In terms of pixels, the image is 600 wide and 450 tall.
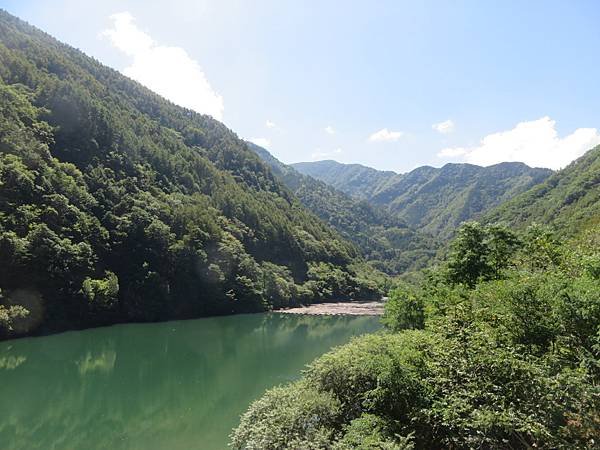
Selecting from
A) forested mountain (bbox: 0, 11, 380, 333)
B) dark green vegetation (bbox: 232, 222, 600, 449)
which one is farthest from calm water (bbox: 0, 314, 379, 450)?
dark green vegetation (bbox: 232, 222, 600, 449)

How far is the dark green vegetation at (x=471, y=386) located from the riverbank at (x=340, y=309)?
8898 cm

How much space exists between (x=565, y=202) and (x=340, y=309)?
82885 millimetres

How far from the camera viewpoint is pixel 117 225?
89.1 m

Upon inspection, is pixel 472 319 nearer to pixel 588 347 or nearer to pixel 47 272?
pixel 588 347

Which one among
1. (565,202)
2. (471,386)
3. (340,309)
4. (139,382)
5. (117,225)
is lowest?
(340,309)

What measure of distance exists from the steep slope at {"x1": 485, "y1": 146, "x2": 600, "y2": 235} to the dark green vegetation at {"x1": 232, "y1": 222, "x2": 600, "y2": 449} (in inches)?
3525

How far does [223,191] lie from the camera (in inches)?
5335

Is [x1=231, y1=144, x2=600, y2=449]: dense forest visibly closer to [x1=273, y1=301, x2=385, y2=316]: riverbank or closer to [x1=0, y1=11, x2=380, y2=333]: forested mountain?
[x1=0, y1=11, x2=380, y2=333]: forested mountain

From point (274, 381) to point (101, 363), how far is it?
19.5 meters

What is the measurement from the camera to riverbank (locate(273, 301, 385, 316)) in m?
108

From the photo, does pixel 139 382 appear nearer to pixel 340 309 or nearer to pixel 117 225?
pixel 117 225

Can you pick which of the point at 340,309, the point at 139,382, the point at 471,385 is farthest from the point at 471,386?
the point at 340,309

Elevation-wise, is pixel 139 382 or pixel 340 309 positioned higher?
pixel 139 382

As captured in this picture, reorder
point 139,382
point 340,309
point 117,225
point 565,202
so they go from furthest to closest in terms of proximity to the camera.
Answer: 1. point 565,202
2. point 340,309
3. point 117,225
4. point 139,382
